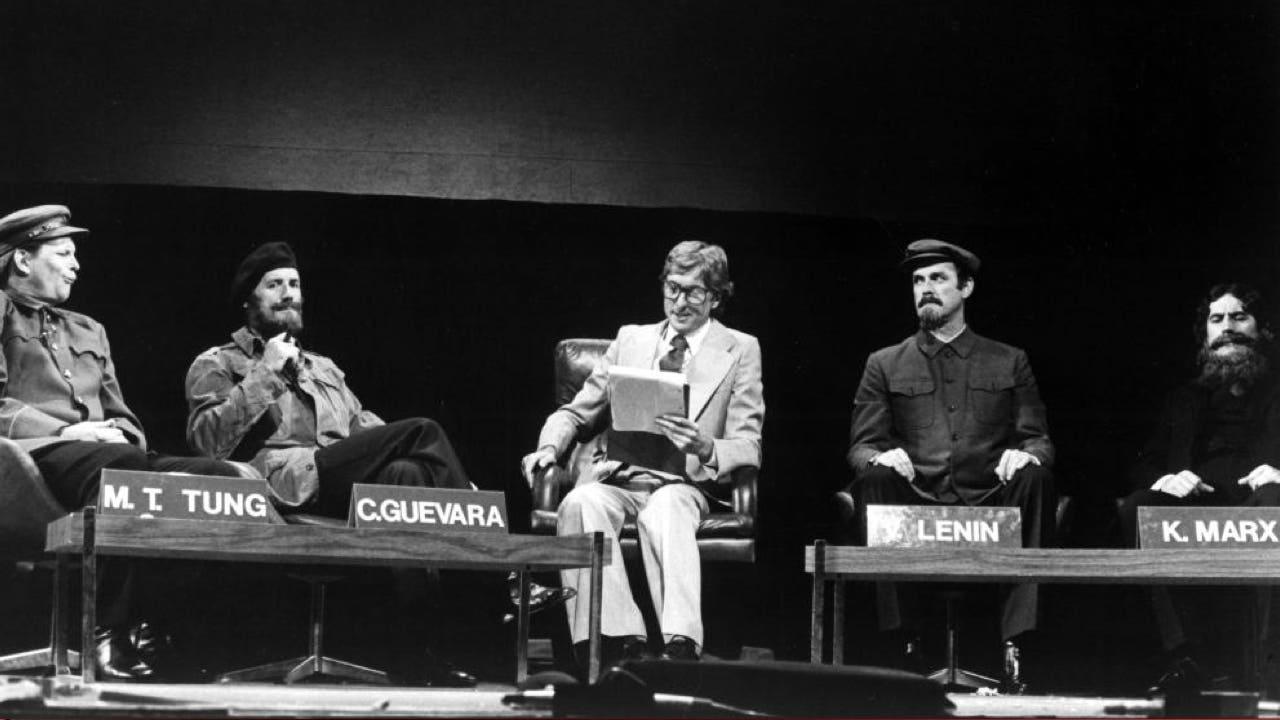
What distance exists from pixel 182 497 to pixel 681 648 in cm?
131

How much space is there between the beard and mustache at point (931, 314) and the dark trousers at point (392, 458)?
1.60 metres

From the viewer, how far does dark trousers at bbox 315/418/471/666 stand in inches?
183

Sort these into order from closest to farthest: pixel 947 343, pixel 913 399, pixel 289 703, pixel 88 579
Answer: pixel 289 703 → pixel 88 579 → pixel 913 399 → pixel 947 343

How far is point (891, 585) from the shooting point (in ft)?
15.6

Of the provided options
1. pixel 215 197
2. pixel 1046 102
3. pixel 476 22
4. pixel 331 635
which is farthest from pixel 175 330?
pixel 1046 102

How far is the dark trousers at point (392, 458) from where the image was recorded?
4.68 meters

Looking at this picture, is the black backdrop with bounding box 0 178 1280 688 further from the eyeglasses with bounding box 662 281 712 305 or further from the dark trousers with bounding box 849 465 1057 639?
the dark trousers with bounding box 849 465 1057 639

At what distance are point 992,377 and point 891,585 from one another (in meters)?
0.85

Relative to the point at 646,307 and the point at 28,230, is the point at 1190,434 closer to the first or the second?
the point at 646,307

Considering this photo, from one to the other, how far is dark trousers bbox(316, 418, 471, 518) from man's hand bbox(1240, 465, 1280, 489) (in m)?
2.18

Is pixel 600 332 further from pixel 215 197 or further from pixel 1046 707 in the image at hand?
pixel 1046 707

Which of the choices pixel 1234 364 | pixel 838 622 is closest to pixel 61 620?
pixel 838 622

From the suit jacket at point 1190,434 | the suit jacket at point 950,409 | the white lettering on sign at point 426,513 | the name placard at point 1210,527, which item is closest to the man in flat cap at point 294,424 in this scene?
the white lettering on sign at point 426,513

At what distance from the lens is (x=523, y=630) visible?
173 inches
